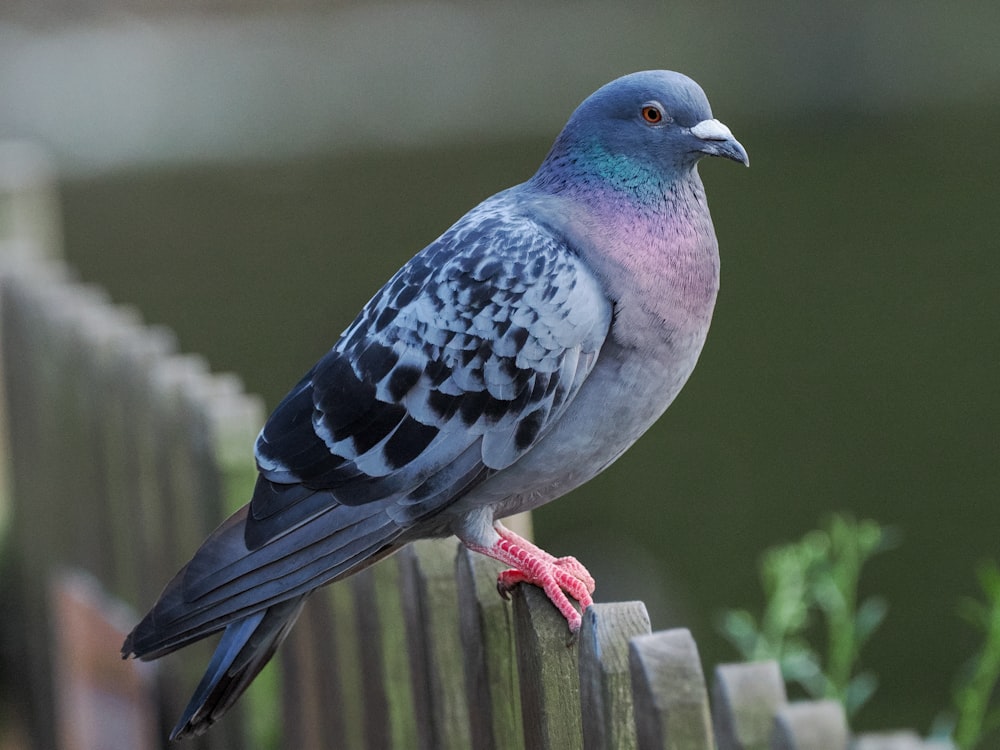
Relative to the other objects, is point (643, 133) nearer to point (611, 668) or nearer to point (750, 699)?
point (611, 668)

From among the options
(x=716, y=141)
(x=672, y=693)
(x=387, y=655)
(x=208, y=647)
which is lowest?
(x=208, y=647)

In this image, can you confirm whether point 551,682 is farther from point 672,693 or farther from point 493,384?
point 493,384

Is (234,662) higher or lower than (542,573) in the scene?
lower

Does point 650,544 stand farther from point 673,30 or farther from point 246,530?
point 673,30

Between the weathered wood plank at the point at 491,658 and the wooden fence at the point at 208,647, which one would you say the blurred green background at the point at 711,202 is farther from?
the weathered wood plank at the point at 491,658

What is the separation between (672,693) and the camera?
1360mm

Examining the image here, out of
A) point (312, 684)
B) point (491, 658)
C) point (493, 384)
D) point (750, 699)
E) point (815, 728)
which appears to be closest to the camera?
point (815, 728)

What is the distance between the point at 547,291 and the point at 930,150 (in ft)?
34.8

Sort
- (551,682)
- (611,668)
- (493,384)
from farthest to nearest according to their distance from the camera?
(493,384) → (551,682) → (611,668)

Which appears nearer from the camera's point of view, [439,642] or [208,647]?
[439,642]

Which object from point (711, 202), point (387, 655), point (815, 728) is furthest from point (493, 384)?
point (711, 202)

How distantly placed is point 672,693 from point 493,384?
0.66 metres

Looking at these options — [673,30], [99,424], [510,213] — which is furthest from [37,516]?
[673,30]

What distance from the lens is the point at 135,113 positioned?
10555 mm
